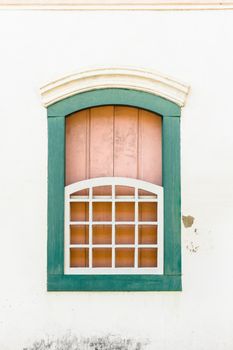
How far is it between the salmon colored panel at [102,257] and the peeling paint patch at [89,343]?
653mm

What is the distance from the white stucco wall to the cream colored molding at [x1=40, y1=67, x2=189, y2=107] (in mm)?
90

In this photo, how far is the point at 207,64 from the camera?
6211 mm

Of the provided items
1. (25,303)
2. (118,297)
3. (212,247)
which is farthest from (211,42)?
(25,303)

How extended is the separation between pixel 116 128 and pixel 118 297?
1556 millimetres

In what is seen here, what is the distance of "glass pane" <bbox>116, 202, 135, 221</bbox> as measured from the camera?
6.27 meters

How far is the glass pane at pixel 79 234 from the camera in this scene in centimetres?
627

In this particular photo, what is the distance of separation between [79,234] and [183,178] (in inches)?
42.8

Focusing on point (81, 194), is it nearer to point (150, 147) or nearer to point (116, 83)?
point (150, 147)

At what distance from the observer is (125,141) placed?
633 centimetres

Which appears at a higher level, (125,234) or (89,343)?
(125,234)

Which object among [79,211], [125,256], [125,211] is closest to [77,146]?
[79,211]

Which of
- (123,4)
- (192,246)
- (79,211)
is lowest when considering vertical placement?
(192,246)

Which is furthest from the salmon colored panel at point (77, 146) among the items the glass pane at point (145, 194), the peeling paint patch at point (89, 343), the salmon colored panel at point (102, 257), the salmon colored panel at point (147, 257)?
the peeling paint patch at point (89, 343)

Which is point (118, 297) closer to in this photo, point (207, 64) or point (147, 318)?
point (147, 318)
